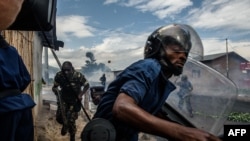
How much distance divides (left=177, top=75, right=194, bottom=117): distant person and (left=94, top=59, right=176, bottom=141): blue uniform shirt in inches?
2.2

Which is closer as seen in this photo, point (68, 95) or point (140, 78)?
point (140, 78)

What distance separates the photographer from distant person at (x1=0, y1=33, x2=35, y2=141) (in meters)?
1.19

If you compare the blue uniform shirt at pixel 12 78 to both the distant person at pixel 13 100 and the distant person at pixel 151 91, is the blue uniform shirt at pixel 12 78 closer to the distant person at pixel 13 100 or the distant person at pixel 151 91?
the distant person at pixel 13 100

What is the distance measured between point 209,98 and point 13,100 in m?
1.08

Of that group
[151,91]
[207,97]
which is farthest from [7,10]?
[207,97]

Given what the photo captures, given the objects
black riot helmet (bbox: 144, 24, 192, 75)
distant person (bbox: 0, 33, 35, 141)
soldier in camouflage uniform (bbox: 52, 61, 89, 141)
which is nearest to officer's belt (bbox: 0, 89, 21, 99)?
distant person (bbox: 0, 33, 35, 141)

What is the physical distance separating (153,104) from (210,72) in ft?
1.27

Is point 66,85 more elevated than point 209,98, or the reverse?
point 209,98

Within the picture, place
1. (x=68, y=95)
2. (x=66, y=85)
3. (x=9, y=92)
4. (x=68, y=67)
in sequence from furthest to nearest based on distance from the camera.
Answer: (x=68, y=95) < (x=66, y=85) < (x=68, y=67) < (x=9, y=92)

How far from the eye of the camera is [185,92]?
5.94 feet

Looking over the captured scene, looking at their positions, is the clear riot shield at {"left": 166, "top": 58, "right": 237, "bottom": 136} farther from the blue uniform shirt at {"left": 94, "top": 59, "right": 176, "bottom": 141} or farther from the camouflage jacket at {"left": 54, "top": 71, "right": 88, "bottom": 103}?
the camouflage jacket at {"left": 54, "top": 71, "right": 88, "bottom": 103}

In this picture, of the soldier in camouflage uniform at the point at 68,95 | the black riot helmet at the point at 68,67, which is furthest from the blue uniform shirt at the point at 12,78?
the soldier in camouflage uniform at the point at 68,95

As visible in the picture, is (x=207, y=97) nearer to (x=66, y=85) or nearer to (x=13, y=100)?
(x=13, y=100)

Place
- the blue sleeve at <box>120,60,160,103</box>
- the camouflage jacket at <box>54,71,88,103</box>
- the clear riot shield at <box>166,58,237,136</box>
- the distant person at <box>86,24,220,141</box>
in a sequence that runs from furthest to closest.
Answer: the camouflage jacket at <box>54,71,88,103</box>
the clear riot shield at <box>166,58,237,136</box>
the blue sleeve at <box>120,60,160,103</box>
the distant person at <box>86,24,220,141</box>
